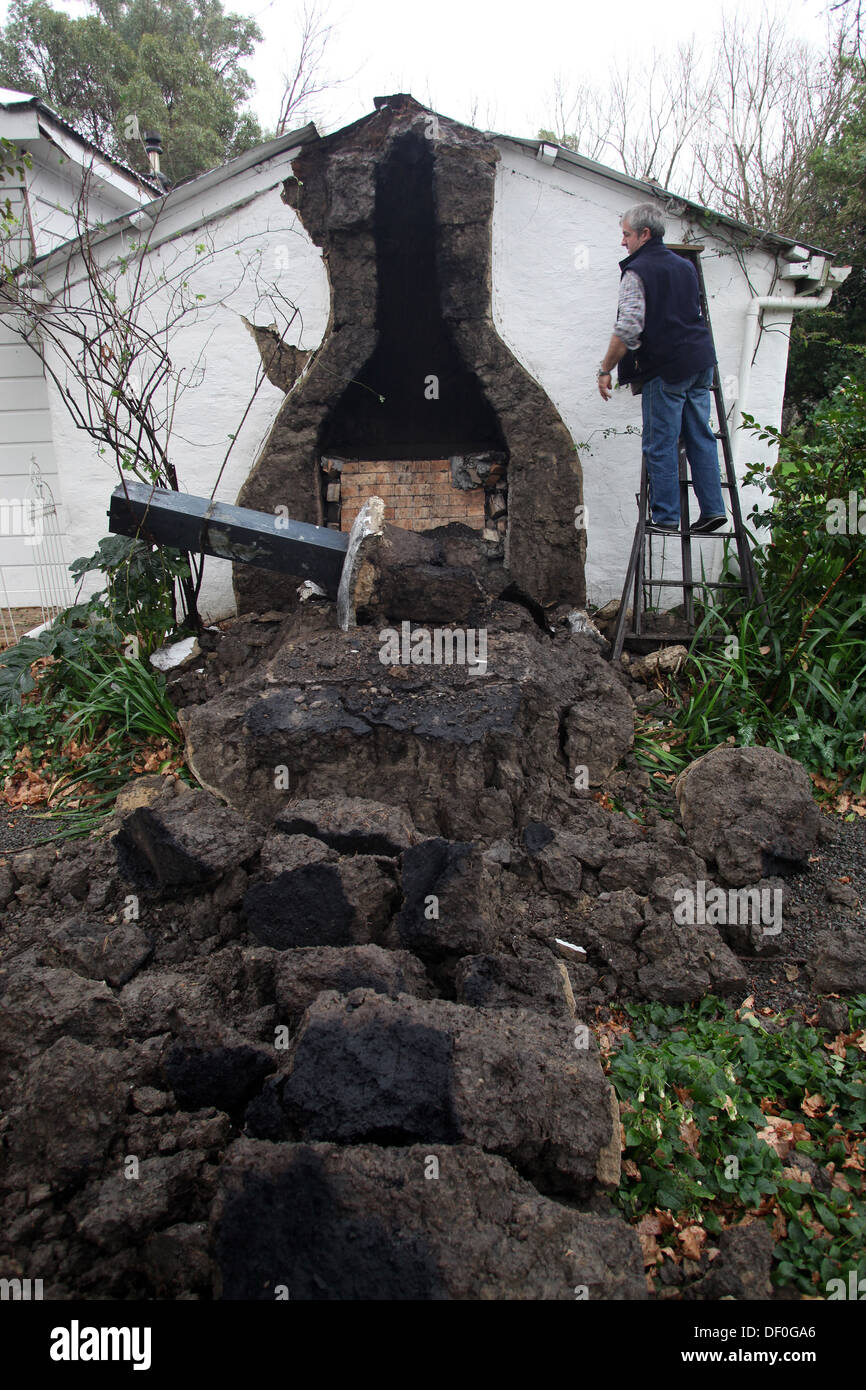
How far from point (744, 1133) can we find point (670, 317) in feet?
A: 14.9

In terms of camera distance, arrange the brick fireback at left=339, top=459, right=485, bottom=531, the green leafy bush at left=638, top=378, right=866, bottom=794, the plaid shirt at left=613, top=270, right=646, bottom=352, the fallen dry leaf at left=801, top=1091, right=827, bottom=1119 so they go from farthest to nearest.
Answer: the brick fireback at left=339, top=459, right=485, bottom=531, the plaid shirt at left=613, top=270, right=646, bottom=352, the green leafy bush at left=638, top=378, right=866, bottom=794, the fallen dry leaf at left=801, top=1091, right=827, bottom=1119

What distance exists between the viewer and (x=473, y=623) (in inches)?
177

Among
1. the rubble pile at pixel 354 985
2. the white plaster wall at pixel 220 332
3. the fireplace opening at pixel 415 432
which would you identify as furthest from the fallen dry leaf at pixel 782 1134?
the white plaster wall at pixel 220 332

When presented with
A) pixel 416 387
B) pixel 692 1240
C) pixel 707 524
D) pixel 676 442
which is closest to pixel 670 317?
pixel 676 442

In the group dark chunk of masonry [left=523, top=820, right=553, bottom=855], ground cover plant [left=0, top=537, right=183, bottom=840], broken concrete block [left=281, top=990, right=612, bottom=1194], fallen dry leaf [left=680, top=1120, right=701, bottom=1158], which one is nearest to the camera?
broken concrete block [left=281, top=990, right=612, bottom=1194]

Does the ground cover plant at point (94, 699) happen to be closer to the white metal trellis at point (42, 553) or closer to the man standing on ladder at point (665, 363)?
the white metal trellis at point (42, 553)

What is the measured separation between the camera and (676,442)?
16.9 ft

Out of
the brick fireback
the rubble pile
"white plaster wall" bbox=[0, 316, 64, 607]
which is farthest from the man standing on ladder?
"white plaster wall" bbox=[0, 316, 64, 607]

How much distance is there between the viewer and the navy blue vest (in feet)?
16.3

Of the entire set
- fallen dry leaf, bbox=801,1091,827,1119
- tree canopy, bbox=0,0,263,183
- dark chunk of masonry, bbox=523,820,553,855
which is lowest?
fallen dry leaf, bbox=801,1091,827,1119

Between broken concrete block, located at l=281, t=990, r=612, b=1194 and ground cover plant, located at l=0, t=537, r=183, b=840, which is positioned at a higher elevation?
ground cover plant, located at l=0, t=537, r=183, b=840

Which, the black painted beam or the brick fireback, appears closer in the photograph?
the black painted beam

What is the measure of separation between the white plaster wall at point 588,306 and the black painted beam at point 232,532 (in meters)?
2.15

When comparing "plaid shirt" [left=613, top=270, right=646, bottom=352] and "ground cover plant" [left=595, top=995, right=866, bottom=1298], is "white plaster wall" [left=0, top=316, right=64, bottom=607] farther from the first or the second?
"ground cover plant" [left=595, top=995, right=866, bottom=1298]
